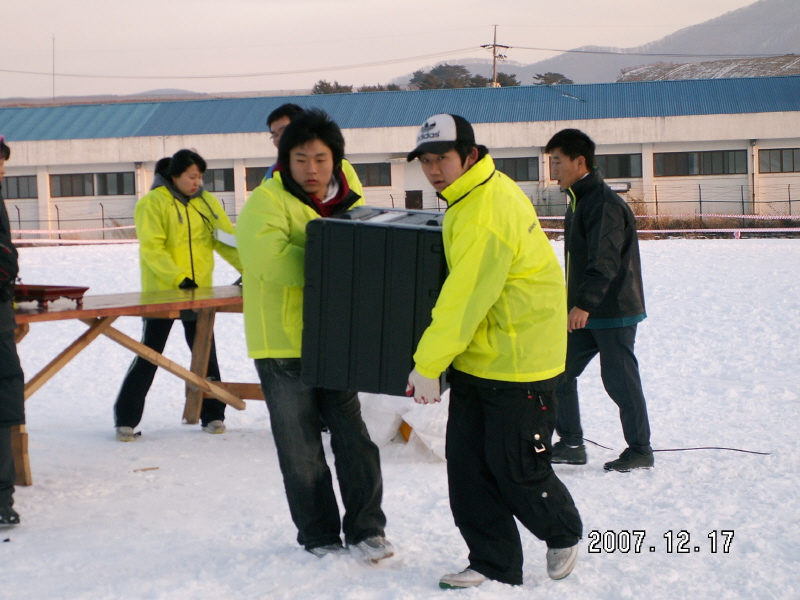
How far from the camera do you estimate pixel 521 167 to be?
1321 inches

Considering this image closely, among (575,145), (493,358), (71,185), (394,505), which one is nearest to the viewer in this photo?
(493,358)

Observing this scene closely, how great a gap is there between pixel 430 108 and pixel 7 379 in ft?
108

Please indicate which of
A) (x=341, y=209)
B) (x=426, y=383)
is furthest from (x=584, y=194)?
(x=426, y=383)

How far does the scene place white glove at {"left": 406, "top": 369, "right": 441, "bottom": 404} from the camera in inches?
117

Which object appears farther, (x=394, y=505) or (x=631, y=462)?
(x=631, y=462)

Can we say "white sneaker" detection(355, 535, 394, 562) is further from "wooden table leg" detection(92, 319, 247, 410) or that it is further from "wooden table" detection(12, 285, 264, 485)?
"wooden table leg" detection(92, 319, 247, 410)

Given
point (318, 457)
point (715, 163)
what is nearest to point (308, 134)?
point (318, 457)

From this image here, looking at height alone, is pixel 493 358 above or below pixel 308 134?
below

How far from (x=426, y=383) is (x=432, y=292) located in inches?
13.8

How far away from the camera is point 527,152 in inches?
1316

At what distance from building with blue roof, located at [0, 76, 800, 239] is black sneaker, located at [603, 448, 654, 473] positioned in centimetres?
2701

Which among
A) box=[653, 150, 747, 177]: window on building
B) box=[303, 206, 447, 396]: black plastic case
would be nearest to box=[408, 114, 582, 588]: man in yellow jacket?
box=[303, 206, 447, 396]: black plastic case

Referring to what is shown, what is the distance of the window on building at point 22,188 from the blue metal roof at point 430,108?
164cm

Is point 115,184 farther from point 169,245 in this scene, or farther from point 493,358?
point 493,358
